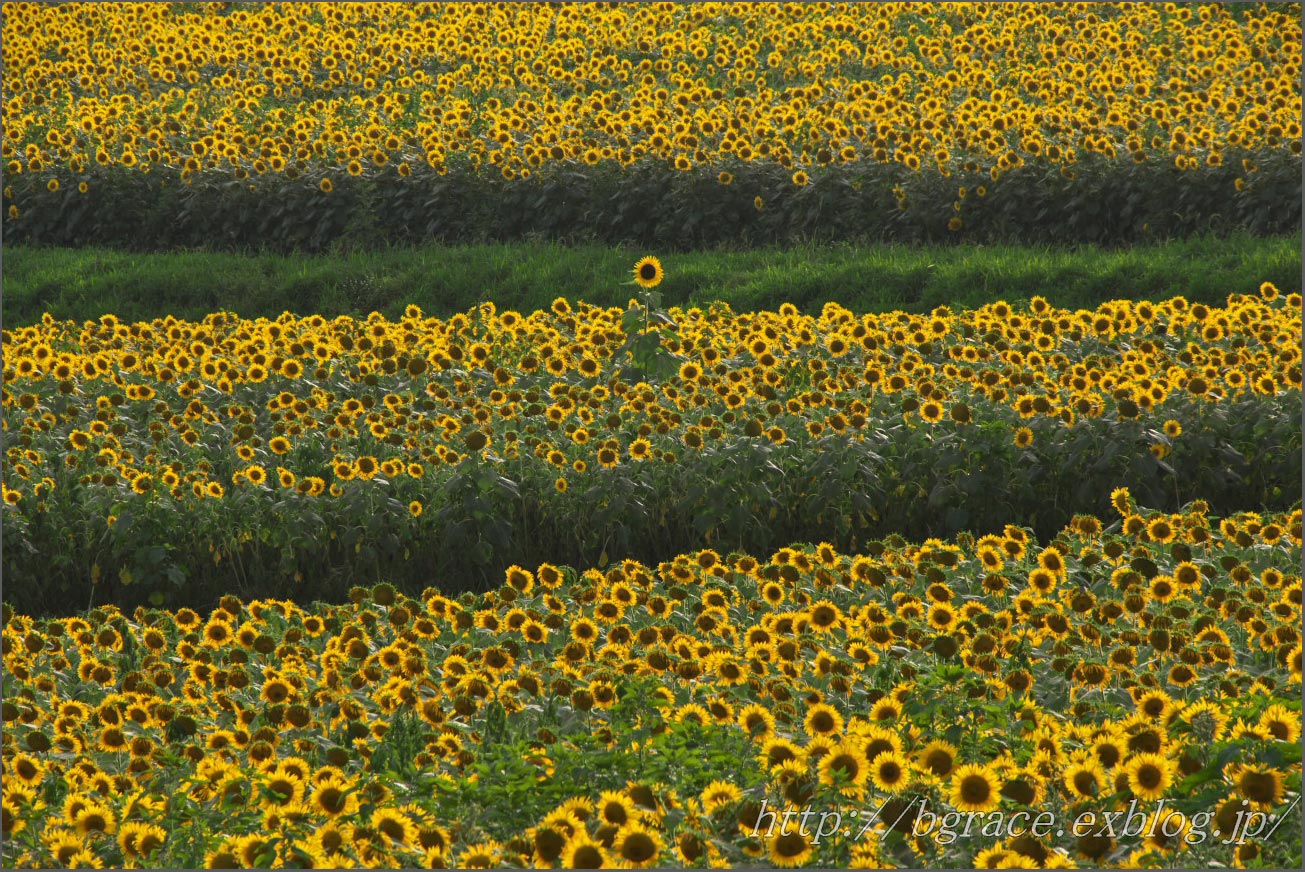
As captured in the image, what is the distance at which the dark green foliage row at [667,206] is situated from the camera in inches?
461

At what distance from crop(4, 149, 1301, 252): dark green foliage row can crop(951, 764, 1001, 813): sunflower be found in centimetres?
847

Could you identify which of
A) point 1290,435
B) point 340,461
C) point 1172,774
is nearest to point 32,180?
point 340,461

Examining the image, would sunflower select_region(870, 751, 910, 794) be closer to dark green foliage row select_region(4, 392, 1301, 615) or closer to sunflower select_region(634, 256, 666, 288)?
dark green foliage row select_region(4, 392, 1301, 615)

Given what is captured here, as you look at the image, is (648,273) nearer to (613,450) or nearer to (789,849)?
(613,450)

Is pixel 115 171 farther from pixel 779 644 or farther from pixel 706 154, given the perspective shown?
pixel 779 644

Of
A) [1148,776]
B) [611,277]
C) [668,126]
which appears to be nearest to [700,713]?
[1148,776]

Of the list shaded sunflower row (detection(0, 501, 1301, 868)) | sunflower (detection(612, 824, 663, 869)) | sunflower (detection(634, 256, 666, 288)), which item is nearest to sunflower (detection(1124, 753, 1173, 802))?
shaded sunflower row (detection(0, 501, 1301, 868))

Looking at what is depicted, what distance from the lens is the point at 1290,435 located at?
6.93m

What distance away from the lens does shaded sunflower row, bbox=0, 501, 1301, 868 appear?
3.55m

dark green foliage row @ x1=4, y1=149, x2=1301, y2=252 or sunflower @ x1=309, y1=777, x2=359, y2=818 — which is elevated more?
dark green foliage row @ x1=4, y1=149, x2=1301, y2=252

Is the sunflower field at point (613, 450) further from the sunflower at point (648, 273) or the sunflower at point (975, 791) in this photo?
the sunflower at point (975, 791)

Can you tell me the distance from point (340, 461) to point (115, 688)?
2.01 m

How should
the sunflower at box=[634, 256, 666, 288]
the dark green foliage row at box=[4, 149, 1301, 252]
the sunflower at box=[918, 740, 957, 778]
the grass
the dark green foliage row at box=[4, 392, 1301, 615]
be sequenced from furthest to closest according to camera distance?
the dark green foliage row at box=[4, 149, 1301, 252] → the grass → the sunflower at box=[634, 256, 666, 288] → the dark green foliage row at box=[4, 392, 1301, 615] → the sunflower at box=[918, 740, 957, 778]

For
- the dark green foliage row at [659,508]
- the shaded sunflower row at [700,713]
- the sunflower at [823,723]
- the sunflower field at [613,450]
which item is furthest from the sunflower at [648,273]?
the sunflower at [823,723]
